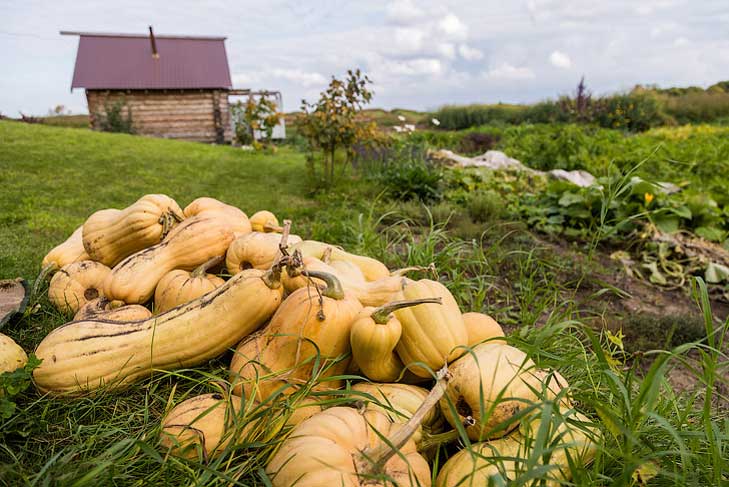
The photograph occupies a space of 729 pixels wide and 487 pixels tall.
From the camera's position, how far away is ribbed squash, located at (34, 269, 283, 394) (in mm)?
1804

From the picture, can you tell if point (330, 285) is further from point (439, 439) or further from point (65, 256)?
point (65, 256)

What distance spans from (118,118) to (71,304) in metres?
18.7

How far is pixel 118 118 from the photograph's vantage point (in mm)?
18672

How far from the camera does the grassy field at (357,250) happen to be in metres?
1.38

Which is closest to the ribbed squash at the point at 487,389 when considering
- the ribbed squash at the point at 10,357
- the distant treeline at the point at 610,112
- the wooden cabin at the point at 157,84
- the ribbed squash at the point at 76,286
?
the ribbed squash at the point at 10,357

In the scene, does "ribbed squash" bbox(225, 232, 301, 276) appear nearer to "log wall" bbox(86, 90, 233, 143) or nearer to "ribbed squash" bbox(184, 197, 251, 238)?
"ribbed squash" bbox(184, 197, 251, 238)

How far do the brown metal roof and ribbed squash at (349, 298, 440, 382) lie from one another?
20.8 m

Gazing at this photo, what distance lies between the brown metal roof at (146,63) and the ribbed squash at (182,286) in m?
19.9

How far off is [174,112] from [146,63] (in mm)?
2457

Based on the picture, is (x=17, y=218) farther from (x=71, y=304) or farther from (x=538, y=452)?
(x=538, y=452)

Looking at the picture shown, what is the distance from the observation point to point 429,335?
5.53ft

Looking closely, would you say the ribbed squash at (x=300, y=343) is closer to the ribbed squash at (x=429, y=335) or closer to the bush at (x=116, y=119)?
the ribbed squash at (x=429, y=335)

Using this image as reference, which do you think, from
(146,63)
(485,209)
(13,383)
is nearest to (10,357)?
(13,383)

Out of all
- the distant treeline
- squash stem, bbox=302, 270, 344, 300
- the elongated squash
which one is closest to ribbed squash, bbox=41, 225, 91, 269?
the elongated squash
